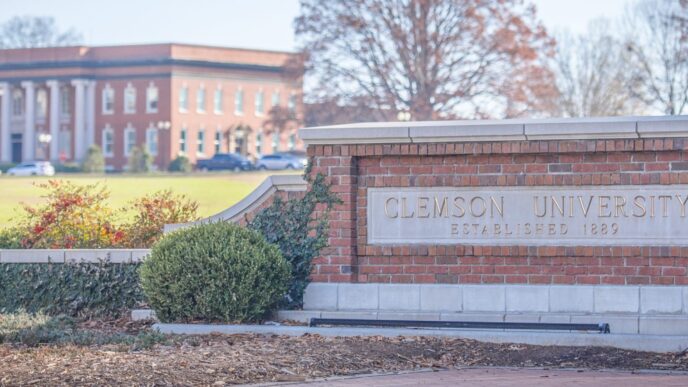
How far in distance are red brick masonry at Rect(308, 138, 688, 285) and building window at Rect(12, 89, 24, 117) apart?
81862 mm

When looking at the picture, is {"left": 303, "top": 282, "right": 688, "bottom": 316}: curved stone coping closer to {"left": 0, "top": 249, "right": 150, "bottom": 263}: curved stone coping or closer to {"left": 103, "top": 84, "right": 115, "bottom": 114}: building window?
{"left": 0, "top": 249, "right": 150, "bottom": 263}: curved stone coping

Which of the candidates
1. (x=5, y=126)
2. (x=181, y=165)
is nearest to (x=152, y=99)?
(x=181, y=165)

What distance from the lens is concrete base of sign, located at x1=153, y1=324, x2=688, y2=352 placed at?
11.7 metres

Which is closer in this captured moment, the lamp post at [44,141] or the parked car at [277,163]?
the parked car at [277,163]

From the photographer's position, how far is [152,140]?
84.7 metres

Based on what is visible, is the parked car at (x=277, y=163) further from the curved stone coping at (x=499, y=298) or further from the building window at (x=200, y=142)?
the curved stone coping at (x=499, y=298)

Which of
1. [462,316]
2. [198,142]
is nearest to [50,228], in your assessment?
[462,316]

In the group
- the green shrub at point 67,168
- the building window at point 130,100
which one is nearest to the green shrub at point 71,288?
the green shrub at point 67,168

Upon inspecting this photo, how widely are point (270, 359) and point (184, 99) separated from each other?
7524 cm

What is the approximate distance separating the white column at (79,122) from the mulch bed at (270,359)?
250 ft

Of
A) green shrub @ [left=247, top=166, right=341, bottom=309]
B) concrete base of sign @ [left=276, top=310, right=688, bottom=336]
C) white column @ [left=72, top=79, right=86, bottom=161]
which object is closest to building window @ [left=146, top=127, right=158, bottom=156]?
white column @ [left=72, top=79, right=86, bottom=161]

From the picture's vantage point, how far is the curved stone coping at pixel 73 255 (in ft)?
51.4

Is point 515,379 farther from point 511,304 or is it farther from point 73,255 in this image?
point 73,255

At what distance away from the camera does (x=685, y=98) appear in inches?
1905
